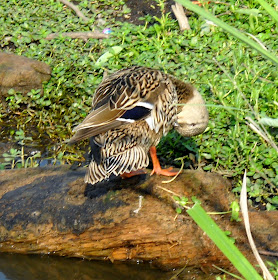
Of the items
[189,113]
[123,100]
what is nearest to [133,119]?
[123,100]

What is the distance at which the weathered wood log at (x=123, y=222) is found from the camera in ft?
12.7

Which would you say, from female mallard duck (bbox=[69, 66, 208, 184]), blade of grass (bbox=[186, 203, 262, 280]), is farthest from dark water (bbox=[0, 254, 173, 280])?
blade of grass (bbox=[186, 203, 262, 280])

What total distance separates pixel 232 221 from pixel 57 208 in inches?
50.2

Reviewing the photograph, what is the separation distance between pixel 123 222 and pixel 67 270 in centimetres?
55

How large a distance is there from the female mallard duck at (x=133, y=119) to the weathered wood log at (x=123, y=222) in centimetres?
20

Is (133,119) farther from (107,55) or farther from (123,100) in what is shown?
(107,55)

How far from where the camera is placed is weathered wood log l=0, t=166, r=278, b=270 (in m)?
3.87

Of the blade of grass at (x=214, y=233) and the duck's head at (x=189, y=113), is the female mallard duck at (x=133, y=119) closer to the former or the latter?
the duck's head at (x=189, y=113)

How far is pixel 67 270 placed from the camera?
13.2 ft

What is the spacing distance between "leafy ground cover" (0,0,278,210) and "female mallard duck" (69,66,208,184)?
0.52m

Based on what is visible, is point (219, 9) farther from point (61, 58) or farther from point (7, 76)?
point (7, 76)

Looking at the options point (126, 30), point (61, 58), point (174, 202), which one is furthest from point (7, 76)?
point (174, 202)

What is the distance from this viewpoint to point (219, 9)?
22.3ft

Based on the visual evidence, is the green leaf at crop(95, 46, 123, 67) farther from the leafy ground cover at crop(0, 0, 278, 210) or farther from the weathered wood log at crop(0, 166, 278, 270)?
the weathered wood log at crop(0, 166, 278, 270)
